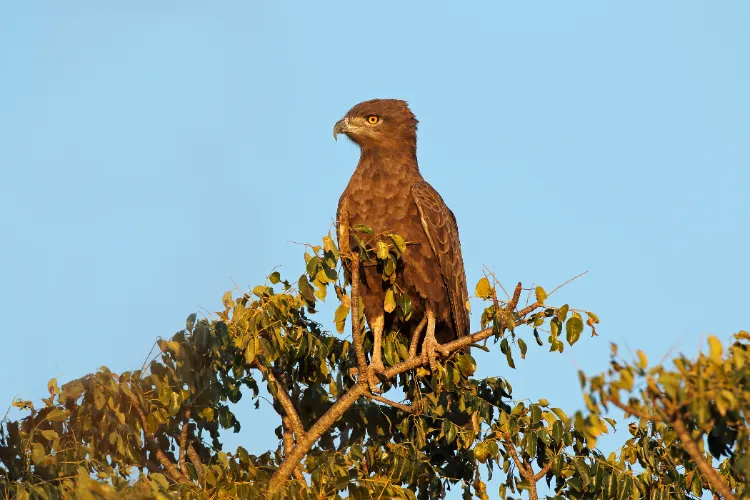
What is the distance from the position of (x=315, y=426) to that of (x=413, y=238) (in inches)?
124

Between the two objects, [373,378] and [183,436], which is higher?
[373,378]

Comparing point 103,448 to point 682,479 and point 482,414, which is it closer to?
point 482,414

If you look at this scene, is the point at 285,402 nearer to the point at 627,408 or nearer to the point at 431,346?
the point at 431,346

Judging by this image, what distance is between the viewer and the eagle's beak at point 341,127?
1153 centimetres

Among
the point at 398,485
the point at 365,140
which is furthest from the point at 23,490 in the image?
the point at 365,140

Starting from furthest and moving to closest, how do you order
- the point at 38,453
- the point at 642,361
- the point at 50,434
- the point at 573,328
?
the point at 573,328
the point at 50,434
the point at 38,453
the point at 642,361

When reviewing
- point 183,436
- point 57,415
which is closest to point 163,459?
point 183,436

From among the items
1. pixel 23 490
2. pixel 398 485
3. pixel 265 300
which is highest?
pixel 265 300

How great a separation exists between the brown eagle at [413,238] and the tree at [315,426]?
146 cm

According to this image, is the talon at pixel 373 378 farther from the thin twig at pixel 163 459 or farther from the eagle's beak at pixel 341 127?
the eagle's beak at pixel 341 127

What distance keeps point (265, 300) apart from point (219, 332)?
436 millimetres

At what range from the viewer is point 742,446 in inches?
159

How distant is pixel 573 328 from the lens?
6.50 metres

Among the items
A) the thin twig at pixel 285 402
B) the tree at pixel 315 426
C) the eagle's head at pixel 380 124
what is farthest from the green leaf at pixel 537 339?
the eagle's head at pixel 380 124
